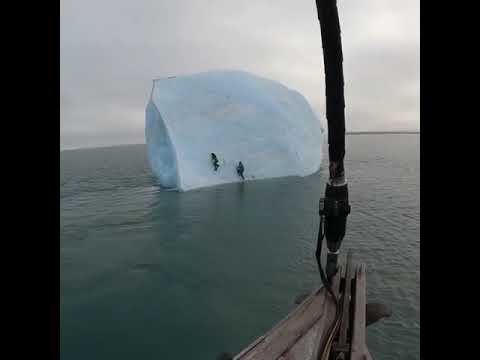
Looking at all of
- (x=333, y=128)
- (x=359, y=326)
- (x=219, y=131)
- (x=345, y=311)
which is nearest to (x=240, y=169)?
(x=219, y=131)

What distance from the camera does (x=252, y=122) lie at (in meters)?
15.7

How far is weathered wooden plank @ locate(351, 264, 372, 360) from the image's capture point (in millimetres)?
1539

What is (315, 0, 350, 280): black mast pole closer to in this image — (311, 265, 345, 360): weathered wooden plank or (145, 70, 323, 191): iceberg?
(311, 265, 345, 360): weathered wooden plank

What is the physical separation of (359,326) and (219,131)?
14188mm

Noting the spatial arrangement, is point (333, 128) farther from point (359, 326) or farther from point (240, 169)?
point (240, 169)

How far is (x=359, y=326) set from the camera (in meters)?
1.69

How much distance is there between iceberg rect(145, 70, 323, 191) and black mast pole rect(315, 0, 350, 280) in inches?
501

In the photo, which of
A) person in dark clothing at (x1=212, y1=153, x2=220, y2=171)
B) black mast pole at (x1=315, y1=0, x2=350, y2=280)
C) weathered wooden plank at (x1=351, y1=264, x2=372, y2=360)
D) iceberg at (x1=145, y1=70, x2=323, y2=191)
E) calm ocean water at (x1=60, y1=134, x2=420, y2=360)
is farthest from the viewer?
person in dark clothing at (x1=212, y1=153, x2=220, y2=171)

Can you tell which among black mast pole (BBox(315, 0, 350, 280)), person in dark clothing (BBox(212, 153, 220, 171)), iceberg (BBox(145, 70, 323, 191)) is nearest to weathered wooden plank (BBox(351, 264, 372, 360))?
black mast pole (BBox(315, 0, 350, 280))

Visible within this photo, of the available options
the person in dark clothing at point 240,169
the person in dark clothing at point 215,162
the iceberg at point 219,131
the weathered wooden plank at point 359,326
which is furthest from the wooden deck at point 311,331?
the person in dark clothing at point 240,169
